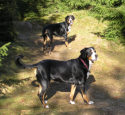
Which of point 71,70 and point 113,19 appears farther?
point 113,19

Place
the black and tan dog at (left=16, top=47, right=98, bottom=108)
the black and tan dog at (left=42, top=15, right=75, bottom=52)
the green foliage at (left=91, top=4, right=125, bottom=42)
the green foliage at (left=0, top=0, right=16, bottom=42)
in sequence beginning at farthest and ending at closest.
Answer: the green foliage at (left=91, top=4, right=125, bottom=42), the black and tan dog at (left=42, top=15, right=75, bottom=52), the green foliage at (left=0, top=0, right=16, bottom=42), the black and tan dog at (left=16, top=47, right=98, bottom=108)

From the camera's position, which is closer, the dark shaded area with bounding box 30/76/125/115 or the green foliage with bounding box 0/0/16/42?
the dark shaded area with bounding box 30/76/125/115

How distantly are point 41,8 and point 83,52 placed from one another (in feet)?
43.7

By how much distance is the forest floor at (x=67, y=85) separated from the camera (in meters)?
6.29

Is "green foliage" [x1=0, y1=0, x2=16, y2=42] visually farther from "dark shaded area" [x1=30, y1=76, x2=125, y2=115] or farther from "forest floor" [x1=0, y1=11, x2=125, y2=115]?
"dark shaded area" [x1=30, y1=76, x2=125, y2=115]

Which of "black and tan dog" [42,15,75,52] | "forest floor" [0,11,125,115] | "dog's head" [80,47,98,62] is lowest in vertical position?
"forest floor" [0,11,125,115]

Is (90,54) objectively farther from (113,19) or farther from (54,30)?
(113,19)

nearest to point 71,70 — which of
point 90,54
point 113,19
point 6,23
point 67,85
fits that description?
point 90,54

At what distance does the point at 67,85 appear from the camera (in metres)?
8.73

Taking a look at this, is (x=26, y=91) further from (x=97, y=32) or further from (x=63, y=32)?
(x=97, y=32)

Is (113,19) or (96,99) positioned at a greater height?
(113,19)

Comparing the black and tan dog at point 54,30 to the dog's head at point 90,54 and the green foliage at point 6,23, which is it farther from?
the dog's head at point 90,54

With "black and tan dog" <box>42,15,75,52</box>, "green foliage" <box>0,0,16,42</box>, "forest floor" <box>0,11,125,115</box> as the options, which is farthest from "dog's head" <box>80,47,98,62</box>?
"green foliage" <box>0,0,16,42</box>

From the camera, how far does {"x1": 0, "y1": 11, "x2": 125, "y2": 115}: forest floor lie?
6.29 metres
